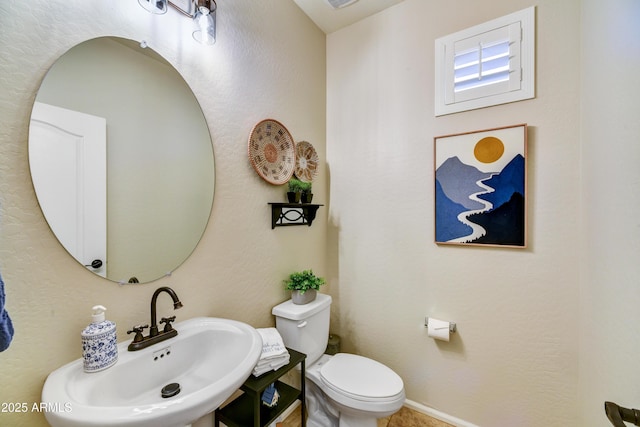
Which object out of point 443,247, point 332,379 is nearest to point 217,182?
point 332,379

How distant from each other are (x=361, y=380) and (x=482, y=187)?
4.24ft

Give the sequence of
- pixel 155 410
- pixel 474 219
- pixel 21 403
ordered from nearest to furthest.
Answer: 1. pixel 155 410
2. pixel 21 403
3. pixel 474 219

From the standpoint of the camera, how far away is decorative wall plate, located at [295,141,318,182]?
1.79m

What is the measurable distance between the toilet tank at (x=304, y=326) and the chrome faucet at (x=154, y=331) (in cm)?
63

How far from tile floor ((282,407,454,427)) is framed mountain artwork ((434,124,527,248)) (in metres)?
1.15

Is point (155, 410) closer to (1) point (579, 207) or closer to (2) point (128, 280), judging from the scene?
(2) point (128, 280)

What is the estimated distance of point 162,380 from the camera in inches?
37.9

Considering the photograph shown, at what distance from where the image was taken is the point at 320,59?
204cm

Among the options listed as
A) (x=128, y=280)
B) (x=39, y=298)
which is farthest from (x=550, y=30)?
(x=39, y=298)

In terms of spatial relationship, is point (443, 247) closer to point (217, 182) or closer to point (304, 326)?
point (304, 326)

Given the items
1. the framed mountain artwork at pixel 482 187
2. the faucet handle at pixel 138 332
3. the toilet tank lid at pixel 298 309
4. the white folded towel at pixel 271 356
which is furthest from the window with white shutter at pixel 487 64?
the faucet handle at pixel 138 332

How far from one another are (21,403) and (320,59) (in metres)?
2.35

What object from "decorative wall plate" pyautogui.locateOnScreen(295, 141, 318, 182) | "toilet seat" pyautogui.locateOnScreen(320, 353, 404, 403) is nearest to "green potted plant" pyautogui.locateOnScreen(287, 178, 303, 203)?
"decorative wall plate" pyautogui.locateOnScreen(295, 141, 318, 182)

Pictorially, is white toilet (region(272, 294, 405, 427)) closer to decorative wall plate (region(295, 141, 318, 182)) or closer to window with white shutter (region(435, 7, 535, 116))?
decorative wall plate (region(295, 141, 318, 182))
